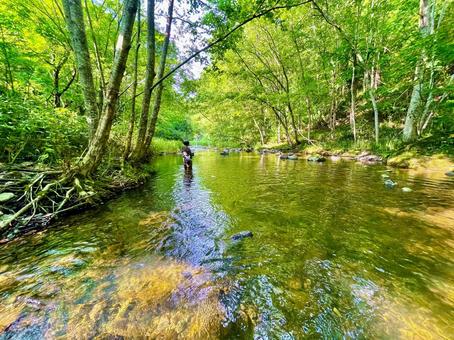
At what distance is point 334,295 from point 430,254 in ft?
5.61

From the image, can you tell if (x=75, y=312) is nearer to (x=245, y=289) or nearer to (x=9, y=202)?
(x=245, y=289)

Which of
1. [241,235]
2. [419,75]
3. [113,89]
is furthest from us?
[419,75]

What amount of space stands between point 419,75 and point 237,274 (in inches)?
467

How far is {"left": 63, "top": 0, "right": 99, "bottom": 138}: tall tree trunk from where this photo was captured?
4.57 metres

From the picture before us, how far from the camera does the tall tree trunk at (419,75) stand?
344 inches

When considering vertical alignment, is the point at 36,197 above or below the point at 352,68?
below

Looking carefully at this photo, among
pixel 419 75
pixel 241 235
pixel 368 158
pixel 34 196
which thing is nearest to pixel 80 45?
pixel 34 196

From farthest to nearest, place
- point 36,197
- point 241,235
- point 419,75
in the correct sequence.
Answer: point 419,75
point 36,197
point 241,235

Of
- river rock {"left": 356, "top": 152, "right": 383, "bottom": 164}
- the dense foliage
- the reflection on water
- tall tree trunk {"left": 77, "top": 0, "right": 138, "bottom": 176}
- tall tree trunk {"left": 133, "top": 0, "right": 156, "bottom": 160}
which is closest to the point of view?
the reflection on water

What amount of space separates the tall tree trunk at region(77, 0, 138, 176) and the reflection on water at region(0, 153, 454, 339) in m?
1.24

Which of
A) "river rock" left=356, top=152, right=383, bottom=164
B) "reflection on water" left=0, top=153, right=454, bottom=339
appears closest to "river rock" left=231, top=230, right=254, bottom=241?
"reflection on water" left=0, top=153, right=454, bottom=339

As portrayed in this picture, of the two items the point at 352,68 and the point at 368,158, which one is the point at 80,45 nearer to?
the point at 368,158

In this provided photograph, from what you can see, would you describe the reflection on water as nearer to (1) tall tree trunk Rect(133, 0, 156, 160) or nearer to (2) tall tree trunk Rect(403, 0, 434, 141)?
(1) tall tree trunk Rect(133, 0, 156, 160)

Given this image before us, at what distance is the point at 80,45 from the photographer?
4707 mm
